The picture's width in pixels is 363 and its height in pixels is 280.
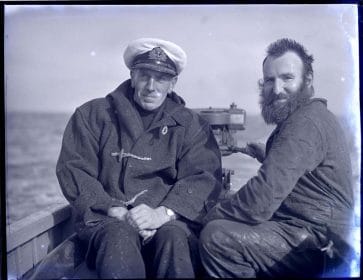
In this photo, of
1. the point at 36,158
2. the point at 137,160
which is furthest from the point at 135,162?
the point at 36,158

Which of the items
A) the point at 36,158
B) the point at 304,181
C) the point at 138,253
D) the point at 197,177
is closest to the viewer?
the point at 138,253

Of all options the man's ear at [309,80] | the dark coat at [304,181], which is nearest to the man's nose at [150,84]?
the dark coat at [304,181]

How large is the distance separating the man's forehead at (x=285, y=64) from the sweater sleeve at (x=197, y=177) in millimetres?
500

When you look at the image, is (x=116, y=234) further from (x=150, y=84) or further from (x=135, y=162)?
(x=150, y=84)

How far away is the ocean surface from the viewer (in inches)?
102

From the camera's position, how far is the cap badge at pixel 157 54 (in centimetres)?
257

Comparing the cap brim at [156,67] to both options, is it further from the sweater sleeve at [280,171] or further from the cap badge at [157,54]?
the sweater sleeve at [280,171]

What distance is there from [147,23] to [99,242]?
49.3 inches

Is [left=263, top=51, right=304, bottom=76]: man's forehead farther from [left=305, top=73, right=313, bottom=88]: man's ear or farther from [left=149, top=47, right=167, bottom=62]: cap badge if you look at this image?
[left=149, top=47, right=167, bottom=62]: cap badge

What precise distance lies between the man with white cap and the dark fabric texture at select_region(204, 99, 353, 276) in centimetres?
19

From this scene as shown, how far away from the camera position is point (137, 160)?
8.32ft

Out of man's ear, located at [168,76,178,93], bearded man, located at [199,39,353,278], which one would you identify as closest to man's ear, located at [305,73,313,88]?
bearded man, located at [199,39,353,278]

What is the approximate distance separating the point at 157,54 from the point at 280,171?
37.8 inches

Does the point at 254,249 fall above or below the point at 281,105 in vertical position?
below
